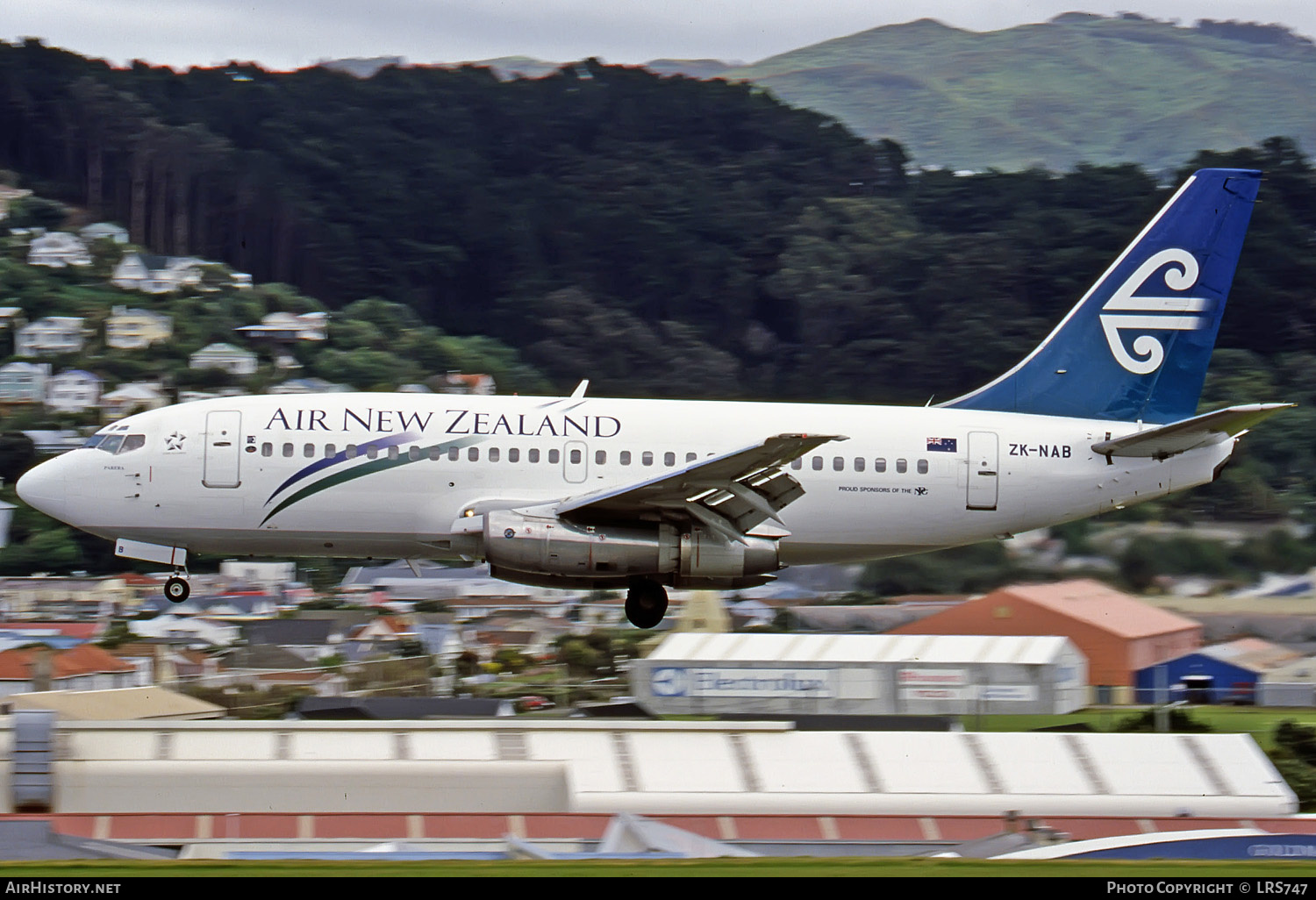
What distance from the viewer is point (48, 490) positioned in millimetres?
25391

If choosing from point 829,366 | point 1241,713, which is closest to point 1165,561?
point 1241,713

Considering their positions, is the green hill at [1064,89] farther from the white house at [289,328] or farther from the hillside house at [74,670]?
the hillside house at [74,670]

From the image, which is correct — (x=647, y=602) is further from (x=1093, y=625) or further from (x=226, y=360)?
(x=226, y=360)

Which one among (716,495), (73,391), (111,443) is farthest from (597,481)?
(73,391)

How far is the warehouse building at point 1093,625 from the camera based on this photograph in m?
38.8

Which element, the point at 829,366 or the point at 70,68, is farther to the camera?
the point at 70,68

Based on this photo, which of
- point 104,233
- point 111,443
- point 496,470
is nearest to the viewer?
point 496,470

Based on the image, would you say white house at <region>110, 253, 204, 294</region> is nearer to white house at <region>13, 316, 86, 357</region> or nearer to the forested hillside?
the forested hillside

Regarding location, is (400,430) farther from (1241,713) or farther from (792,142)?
(792,142)

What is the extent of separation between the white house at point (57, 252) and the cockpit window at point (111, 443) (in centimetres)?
8507

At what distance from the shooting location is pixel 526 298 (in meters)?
101

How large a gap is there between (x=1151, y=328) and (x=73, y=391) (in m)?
65.1

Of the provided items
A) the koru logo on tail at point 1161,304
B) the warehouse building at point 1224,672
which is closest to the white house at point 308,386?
the warehouse building at point 1224,672

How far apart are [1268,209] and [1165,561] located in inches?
2459
